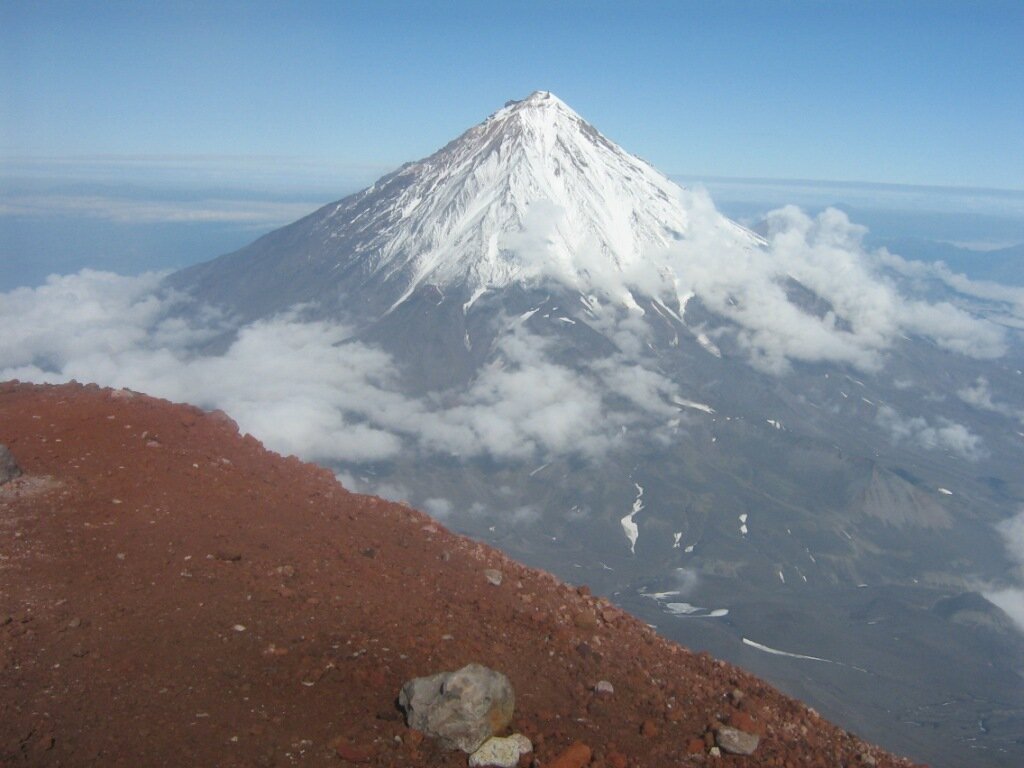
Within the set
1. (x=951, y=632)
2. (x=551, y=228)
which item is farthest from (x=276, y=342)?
(x=951, y=632)

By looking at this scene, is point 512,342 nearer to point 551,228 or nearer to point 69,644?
point 551,228

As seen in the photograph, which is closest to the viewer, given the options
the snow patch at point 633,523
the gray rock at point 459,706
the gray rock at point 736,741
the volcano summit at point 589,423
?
the gray rock at point 459,706

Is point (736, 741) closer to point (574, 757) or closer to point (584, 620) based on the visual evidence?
point (574, 757)

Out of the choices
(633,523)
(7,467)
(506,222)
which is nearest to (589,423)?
(633,523)

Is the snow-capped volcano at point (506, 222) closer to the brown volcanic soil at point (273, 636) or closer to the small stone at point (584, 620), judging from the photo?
the brown volcanic soil at point (273, 636)

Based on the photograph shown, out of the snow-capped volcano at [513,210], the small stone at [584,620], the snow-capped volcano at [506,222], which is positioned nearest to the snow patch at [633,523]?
the snow-capped volcano at [506,222]

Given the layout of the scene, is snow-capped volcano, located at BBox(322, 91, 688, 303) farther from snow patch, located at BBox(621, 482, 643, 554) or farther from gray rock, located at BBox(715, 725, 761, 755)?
gray rock, located at BBox(715, 725, 761, 755)
